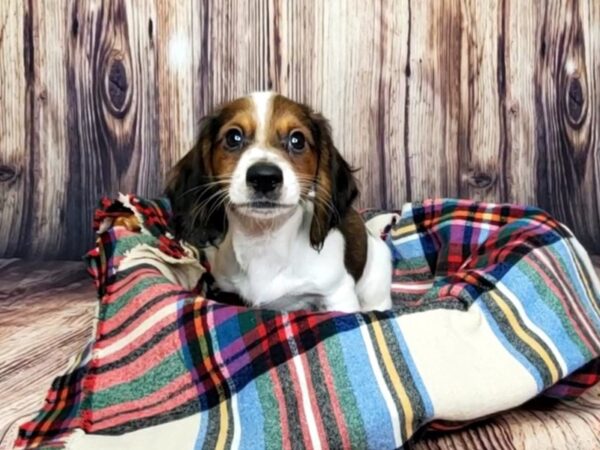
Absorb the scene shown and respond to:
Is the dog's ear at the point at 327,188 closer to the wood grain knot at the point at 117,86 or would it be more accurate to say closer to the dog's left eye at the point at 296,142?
the dog's left eye at the point at 296,142

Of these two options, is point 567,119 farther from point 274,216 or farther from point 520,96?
point 274,216

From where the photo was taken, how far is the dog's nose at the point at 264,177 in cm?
149

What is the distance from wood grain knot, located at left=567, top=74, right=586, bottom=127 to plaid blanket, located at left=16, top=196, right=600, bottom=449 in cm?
105

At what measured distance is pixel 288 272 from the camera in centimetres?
181

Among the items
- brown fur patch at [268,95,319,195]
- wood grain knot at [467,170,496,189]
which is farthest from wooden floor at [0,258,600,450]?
wood grain knot at [467,170,496,189]

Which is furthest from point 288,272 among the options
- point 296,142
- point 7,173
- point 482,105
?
point 7,173

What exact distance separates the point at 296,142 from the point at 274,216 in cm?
21

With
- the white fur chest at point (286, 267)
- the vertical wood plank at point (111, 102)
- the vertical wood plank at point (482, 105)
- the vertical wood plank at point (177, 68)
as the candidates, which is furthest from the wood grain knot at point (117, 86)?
the vertical wood plank at point (482, 105)

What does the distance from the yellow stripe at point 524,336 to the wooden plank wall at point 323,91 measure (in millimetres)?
1098

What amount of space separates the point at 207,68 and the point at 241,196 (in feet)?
3.58

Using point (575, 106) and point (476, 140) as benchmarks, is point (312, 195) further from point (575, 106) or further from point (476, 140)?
point (575, 106)

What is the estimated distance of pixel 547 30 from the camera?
247 centimetres

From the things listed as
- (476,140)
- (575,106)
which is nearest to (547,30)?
(575,106)

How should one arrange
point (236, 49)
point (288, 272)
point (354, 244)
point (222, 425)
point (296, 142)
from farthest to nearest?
point (236, 49) < point (354, 244) < point (288, 272) < point (296, 142) < point (222, 425)
